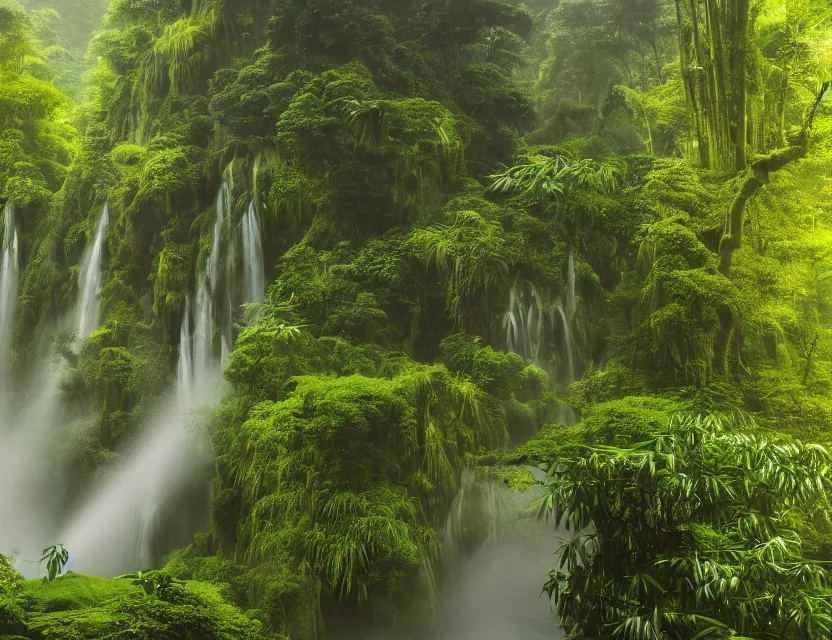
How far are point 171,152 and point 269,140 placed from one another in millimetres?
2101

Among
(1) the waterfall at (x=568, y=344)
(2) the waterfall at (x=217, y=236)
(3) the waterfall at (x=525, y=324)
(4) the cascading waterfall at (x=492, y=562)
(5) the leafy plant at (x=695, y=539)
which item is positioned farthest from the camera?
(2) the waterfall at (x=217, y=236)

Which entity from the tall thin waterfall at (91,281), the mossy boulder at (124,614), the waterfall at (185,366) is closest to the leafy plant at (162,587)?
the mossy boulder at (124,614)

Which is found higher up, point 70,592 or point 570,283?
point 570,283

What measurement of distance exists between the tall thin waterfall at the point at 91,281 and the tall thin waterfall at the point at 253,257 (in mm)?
3625

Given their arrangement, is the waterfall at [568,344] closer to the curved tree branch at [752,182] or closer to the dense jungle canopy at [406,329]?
the dense jungle canopy at [406,329]

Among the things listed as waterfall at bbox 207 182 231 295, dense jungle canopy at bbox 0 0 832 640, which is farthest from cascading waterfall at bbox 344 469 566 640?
waterfall at bbox 207 182 231 295

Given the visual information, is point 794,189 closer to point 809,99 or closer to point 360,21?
point 809,99

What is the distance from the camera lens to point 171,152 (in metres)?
15.6

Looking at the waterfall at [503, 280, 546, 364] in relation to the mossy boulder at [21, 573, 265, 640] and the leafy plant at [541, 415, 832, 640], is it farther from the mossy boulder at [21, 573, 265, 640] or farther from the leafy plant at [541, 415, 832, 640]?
the mossy boulder at [21, 573, 265, 640]

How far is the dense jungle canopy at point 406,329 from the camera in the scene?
26.2ft

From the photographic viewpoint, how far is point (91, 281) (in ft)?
53.3

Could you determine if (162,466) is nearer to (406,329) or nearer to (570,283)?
(406,329)

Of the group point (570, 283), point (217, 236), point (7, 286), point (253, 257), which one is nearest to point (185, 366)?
point (253, 257)

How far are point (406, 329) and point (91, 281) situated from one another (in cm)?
718
